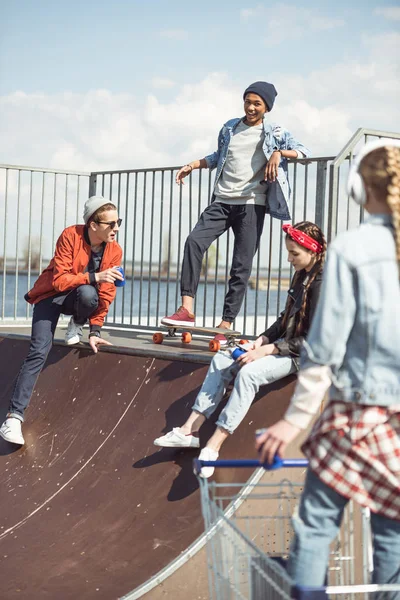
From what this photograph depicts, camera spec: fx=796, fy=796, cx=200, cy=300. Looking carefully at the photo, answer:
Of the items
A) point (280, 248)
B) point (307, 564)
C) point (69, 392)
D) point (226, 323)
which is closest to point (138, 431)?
point (69, 392)

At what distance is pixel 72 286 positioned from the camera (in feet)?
Answer: 22.3

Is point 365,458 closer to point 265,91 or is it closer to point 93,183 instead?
point 265,91

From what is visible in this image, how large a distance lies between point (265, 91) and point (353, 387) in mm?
5117

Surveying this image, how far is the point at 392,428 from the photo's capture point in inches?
92.4

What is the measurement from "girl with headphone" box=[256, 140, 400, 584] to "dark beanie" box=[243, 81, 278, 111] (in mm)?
4786

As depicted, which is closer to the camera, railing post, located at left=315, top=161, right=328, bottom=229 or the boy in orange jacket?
the boy in orange jacket

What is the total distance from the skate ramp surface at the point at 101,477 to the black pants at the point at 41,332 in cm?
33

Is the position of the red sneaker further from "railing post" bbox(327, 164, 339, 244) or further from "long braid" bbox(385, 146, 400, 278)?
"long braid" bbox(385, 146, 400, 278)

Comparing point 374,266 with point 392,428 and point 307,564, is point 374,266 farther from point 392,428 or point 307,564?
point 307,564

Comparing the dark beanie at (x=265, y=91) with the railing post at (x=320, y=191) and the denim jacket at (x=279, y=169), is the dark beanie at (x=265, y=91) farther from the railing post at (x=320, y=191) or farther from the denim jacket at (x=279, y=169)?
the railing post at (x=320, y=191)

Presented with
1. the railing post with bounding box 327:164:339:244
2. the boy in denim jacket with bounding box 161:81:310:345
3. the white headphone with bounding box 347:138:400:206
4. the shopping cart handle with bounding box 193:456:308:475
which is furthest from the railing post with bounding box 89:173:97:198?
the white headphone with bounding box 347:138:400:206

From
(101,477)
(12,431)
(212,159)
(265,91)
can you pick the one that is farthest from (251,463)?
(212,159)

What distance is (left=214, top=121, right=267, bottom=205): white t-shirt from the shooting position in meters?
7.19

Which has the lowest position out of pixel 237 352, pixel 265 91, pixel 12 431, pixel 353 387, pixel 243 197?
pixel 12 431
